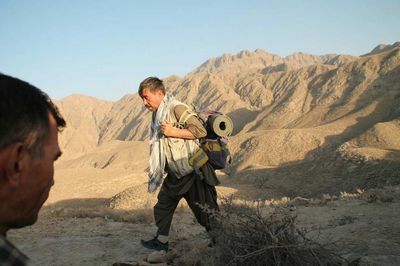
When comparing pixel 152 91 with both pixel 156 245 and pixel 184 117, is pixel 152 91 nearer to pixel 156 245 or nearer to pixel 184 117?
pixel 184 117

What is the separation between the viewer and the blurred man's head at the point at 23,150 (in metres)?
1.02

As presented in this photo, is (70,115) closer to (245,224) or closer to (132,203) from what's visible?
(132,203)

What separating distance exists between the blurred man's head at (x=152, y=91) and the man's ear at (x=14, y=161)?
2.95 meters

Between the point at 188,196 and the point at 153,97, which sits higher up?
the point at 153,97

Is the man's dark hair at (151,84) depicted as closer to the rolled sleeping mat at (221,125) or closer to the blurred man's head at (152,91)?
the blurred man's head at (152,91)

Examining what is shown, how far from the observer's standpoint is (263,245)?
2.96 meters

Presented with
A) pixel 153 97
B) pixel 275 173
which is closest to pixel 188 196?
pixel 153 97

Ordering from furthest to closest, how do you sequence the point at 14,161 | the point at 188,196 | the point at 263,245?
the point at 188,196
the point at 263,245
the point at 14,161

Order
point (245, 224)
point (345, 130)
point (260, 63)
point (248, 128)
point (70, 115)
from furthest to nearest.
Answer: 1. point (260, 63)
2. point (70, 115)
3. point (248, 128)
4. point (345, 130)
5. point (245, 224)

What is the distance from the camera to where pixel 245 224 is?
319 cm

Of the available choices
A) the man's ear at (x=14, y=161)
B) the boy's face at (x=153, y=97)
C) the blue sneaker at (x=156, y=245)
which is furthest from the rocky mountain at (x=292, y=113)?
the man's ear at (x=14, y=161)

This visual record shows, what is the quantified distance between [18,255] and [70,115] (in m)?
71.3

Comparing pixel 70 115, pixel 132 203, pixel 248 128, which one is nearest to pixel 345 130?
pixel 248 128

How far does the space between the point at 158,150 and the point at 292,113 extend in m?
32.0
